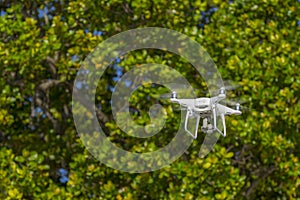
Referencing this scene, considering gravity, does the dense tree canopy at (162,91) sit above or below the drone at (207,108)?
below

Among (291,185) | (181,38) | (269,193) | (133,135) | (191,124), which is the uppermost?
(181,38)

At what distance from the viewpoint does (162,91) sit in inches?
270

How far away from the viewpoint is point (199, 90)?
6.77 meters

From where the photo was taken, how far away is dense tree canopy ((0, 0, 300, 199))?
261 inches

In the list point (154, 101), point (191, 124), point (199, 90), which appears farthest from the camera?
point (154, 101)

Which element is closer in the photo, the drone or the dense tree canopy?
the drone

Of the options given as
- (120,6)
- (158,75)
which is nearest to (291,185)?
(158,75)

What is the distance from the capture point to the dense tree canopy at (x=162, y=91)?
6625mm

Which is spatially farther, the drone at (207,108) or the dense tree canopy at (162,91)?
the dense tree canopy at (162,91)

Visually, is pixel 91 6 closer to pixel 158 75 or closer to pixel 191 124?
pixel 158 75

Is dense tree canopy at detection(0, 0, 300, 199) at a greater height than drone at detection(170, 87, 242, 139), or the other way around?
drone at detection(170, 87, 242, 139)

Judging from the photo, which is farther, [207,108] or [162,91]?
[162,91]

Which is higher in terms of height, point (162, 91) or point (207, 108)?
point (207, 108)

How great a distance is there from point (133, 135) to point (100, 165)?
55 centimetres
